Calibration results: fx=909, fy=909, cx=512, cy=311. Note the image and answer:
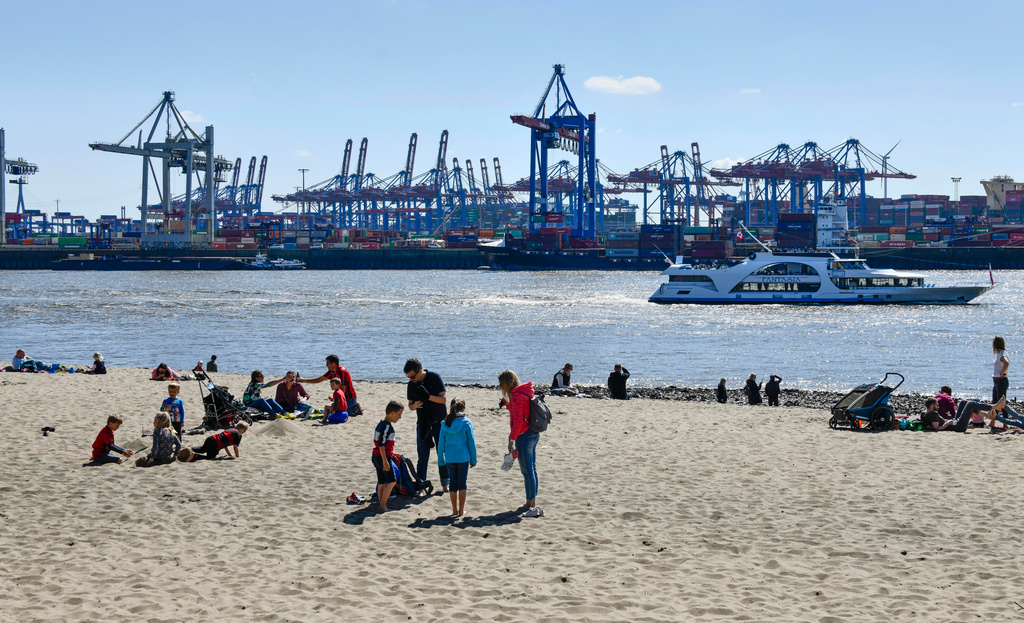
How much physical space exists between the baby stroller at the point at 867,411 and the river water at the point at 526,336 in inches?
423

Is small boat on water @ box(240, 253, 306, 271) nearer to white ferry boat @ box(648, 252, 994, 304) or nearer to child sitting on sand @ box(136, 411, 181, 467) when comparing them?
white ferry boat @ box(648, 252, 994, 304)

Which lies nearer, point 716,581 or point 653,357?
point 716,581

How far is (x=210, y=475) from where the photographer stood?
9.96 metres

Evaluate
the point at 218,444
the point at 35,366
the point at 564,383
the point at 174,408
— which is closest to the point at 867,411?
the point at 564,383

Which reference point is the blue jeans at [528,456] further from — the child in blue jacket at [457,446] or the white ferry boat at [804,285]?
the white ferry boat at [804,285]

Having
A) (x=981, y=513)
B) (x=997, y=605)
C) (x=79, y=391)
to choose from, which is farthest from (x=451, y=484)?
(x=79, y=391)

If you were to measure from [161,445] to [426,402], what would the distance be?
352 centimetres

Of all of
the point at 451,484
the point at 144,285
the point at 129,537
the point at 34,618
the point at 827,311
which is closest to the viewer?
the point at 34,618

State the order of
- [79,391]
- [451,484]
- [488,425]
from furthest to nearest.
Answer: [79,391] → [488,425] → [451,484]

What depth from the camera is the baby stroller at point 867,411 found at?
13.2m

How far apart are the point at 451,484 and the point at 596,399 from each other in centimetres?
995

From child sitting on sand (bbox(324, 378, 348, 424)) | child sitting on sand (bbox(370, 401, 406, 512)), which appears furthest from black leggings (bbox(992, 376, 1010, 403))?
child sitting on sand (bbox(324, 378, 348, 424))

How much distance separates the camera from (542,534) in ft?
26.0

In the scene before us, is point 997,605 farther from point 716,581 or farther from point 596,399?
point 596,399
